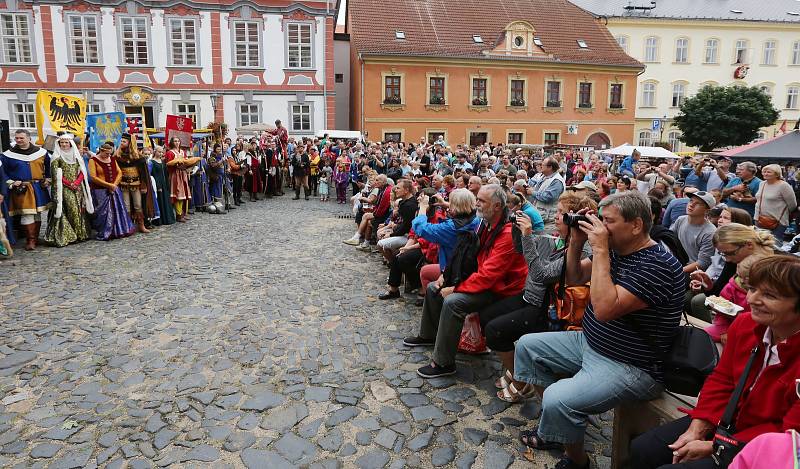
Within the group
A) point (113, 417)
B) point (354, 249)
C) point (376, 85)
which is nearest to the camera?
point (113, 417)

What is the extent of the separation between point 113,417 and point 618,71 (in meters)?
37.5

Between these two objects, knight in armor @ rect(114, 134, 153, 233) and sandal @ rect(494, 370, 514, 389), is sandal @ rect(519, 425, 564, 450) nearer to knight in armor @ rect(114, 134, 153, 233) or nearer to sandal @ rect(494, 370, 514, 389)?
sandal @ rect(494, 370, 514, 389)

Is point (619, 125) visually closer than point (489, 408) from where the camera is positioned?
No

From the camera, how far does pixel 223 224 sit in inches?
479

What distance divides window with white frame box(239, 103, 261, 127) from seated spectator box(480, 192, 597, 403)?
1024 inches

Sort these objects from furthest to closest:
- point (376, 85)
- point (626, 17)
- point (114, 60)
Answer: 1. point (626, 17)
2. point (376, 85)
3. point (114, 60)

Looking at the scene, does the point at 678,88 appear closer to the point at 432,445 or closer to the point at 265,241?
the point at 265,241

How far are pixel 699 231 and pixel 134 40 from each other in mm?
27934

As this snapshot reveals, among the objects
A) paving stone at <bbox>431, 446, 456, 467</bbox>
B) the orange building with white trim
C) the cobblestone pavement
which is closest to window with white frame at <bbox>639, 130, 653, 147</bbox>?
the orange building with white trim

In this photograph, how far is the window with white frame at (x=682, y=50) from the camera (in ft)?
145

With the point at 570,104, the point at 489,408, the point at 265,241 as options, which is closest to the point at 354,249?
the point at 265,241

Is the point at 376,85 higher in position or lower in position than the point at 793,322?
higher

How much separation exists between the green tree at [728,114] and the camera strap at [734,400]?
4140cm

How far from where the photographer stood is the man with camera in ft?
9.31
